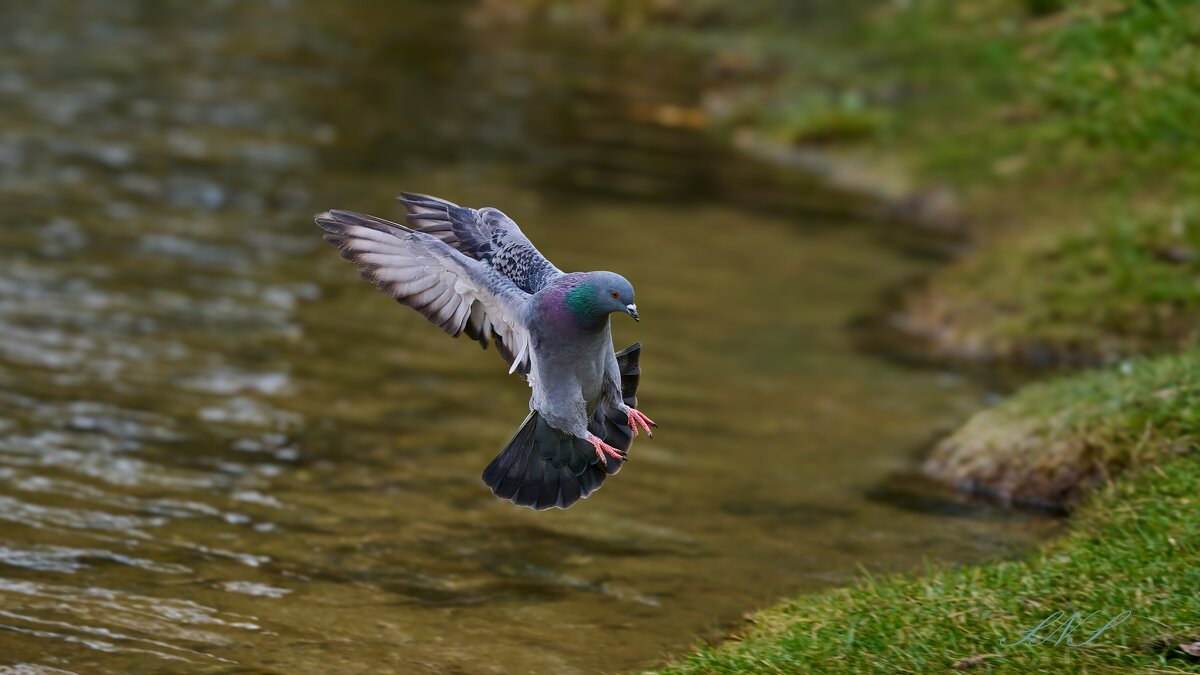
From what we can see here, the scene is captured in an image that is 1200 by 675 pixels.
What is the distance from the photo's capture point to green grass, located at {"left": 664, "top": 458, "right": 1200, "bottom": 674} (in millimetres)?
4273

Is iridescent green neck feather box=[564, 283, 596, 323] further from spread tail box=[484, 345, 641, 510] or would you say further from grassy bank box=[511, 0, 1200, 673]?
grassy bank box=[511, 0, 1200, 673]

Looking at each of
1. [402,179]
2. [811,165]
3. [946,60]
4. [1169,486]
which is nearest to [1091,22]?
[1169,486]

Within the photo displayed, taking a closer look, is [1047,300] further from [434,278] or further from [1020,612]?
[434,278]

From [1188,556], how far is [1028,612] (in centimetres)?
63

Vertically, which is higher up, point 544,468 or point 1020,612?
point 544,468

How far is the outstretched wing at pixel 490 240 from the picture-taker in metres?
5.20

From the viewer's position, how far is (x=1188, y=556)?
484cm

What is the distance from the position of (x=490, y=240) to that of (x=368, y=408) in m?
3.09

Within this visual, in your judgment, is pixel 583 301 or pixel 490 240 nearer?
pixel 583 301

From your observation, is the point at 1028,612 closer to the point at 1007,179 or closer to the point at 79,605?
the point at 79,605

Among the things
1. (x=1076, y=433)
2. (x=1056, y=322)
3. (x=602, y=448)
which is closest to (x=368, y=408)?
(x=602, y=448)

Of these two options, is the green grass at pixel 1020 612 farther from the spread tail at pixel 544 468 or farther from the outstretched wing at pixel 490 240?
the outstretched wing at pixel 490 240

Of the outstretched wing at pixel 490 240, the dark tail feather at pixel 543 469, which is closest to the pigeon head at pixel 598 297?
the outstretched wing at pixel 490 240

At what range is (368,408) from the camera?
8.12 metres
